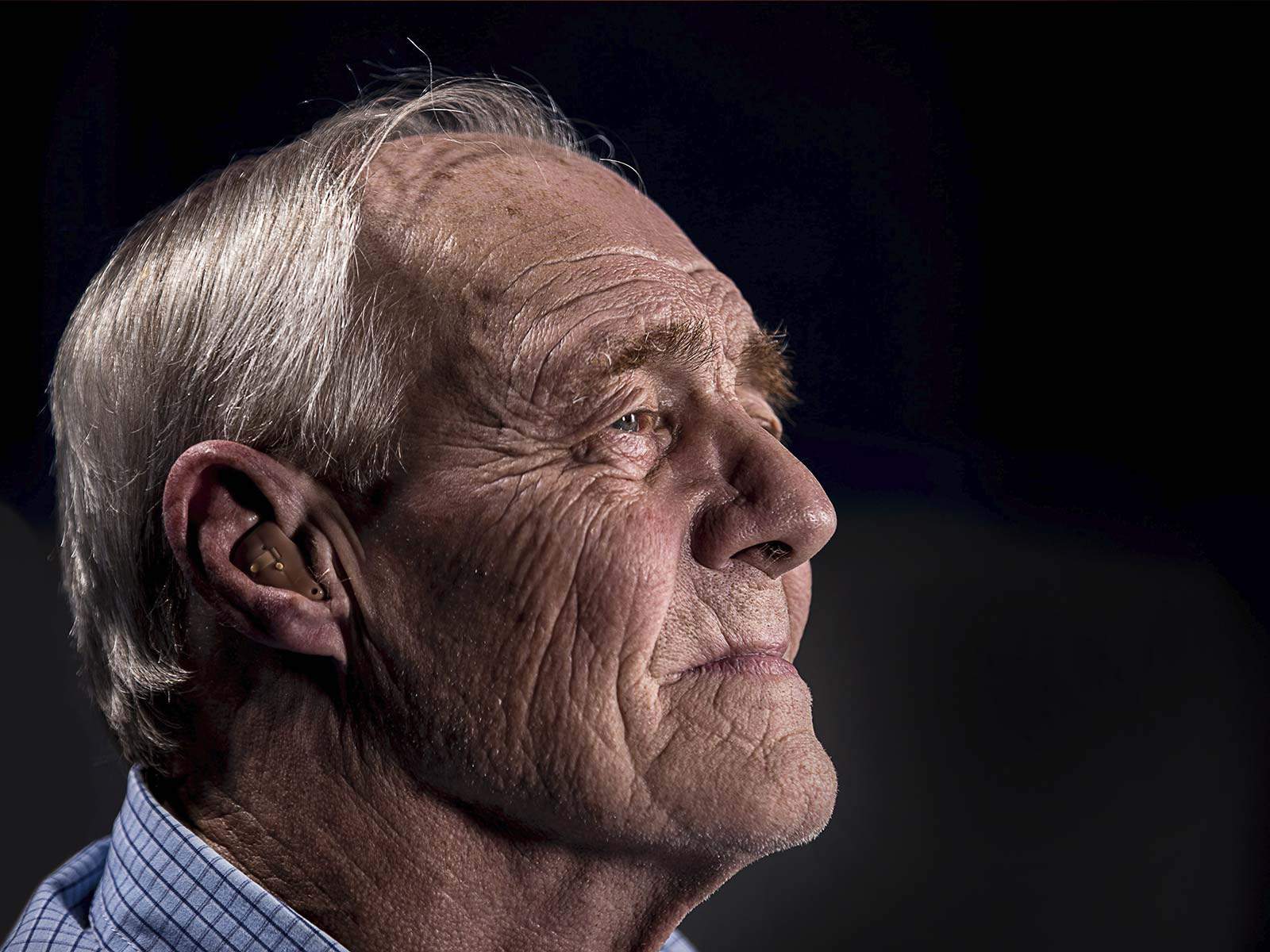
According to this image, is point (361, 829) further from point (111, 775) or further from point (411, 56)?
point (411, 56)

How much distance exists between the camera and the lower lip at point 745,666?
1.33 metres

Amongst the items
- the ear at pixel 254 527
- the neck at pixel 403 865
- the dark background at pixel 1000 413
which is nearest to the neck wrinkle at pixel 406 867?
the neck at pixel 403 865

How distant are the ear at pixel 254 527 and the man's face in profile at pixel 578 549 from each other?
44mm

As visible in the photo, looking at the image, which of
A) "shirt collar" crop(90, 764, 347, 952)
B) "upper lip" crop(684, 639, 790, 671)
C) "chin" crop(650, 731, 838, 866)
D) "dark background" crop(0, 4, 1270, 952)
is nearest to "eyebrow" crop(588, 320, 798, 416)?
"upper lip" crop(684, 639, 790, 671)

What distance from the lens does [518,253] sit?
4.58 ft

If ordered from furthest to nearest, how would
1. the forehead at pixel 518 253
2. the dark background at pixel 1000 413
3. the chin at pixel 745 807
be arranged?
the dark background at pixel 1000 413, the forehead at pixel 518 253, the chin at pixel 745 807

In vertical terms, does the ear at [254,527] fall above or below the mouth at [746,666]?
above

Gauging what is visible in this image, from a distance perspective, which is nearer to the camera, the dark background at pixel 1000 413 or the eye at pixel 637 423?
the eye at pixel 637 423

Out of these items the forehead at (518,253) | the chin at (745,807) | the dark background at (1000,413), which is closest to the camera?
the chin at (745,807)

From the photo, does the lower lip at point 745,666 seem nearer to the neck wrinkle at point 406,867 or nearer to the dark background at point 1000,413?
the neck wrinkle at point 406,867

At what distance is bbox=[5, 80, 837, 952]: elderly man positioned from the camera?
1.30 m

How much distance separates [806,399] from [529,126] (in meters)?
1.22

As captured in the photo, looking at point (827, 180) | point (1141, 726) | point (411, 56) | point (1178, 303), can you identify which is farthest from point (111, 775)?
point (1178, 303)

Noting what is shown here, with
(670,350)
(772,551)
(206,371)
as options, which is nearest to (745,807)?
(772,551)
